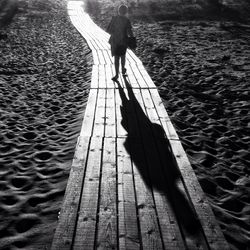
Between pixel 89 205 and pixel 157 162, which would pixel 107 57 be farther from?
pixel 89 205

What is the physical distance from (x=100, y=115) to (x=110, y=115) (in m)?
0.22

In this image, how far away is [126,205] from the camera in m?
3.58

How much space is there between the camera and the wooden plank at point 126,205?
306 cm

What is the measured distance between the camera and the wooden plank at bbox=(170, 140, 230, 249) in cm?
312

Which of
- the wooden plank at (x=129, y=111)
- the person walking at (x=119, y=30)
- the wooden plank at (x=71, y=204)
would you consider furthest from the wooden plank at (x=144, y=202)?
the person walking at (x=119, y=30)

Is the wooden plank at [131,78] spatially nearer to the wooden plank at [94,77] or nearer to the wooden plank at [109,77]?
the wooden plank at [109,77]

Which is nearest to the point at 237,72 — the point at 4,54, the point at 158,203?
the point at 158,203

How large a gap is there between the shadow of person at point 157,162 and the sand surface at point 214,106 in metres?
0.44

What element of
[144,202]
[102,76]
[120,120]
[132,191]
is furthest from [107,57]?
[144,202]

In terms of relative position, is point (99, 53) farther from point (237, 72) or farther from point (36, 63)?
point (237, 72)

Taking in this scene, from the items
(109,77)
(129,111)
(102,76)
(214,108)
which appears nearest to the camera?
(129,111)

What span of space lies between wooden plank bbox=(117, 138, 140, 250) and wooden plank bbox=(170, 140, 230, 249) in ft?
2.50

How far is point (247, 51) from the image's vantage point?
519 inches

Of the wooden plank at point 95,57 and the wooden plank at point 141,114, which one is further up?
the wooden plank at point 141,114
